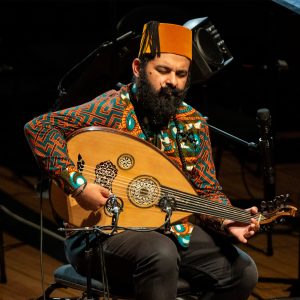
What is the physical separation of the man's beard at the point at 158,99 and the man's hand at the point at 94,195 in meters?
0.45

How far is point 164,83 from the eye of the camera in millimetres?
3584

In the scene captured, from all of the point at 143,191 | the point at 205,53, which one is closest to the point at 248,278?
the point at 143,191

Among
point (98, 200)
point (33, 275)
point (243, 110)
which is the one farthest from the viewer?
point (243, 110)

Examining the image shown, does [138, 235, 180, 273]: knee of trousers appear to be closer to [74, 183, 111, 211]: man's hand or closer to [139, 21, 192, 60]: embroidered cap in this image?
[74, 183, 111, 211]: man's hand

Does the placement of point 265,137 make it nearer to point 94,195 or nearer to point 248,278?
point 248,278

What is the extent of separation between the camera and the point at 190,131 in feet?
12.2

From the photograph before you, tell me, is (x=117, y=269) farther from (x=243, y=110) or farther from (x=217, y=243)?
(x=243, y=110)

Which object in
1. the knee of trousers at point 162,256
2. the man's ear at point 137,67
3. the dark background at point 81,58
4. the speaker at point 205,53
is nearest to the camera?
the knee of trousers at point 162,256

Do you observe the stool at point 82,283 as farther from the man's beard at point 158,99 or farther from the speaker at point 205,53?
the speaker at point 205,53

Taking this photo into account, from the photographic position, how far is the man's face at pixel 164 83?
3.57 meters

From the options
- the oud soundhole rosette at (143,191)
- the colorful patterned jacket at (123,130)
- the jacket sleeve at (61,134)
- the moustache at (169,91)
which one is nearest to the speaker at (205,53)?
the colorful patterned jacket at (123,130)

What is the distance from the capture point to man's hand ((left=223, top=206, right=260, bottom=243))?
3469 mm

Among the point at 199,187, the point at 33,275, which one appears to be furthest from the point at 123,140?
the point at 33,275

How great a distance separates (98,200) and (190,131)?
0.59 meters
